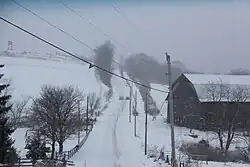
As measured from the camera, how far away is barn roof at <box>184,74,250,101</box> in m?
36.6

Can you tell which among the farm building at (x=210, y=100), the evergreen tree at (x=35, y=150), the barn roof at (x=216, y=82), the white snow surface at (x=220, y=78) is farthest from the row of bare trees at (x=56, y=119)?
the white snow surface at (x=220, y=78)

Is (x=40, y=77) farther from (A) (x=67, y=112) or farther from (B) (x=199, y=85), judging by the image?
(A) (x=67, y=112)

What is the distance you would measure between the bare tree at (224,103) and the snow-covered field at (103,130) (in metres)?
1.48

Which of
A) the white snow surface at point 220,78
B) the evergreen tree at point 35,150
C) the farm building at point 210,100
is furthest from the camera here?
the white snow surface at point 220,78

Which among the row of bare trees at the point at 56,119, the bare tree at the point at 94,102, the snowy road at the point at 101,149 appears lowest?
the snowy road at the point at 101,149

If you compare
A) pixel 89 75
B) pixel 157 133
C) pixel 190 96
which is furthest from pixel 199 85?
pixel 89 75

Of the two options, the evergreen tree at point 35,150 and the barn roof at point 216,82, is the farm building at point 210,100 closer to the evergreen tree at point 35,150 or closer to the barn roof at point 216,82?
the barn roof at point 216,82

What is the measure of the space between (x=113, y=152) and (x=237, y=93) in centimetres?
1460

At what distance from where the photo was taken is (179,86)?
129ft

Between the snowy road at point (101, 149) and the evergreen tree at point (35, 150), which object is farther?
the snowy road at point (101, 149)

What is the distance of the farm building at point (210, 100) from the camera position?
1304 inches

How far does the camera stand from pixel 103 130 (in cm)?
3559

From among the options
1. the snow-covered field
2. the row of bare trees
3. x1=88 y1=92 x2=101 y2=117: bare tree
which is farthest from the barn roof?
x1=88 y1=92 x2=101 y2=117: bare tree

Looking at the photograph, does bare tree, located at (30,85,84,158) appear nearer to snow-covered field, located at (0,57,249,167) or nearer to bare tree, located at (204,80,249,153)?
snow-covered field, located at (0,57,249,167)
